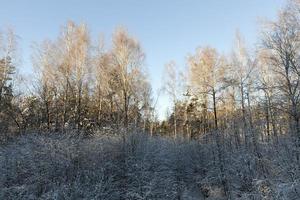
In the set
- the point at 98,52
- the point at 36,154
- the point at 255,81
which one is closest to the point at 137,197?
the point at 36,154

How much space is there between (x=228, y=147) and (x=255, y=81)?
5432 mm

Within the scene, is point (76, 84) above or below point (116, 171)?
above

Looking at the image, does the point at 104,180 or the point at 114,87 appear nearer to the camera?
the point at 104,180

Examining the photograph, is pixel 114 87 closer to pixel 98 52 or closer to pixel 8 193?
pixel 98 52

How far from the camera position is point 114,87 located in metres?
22.4

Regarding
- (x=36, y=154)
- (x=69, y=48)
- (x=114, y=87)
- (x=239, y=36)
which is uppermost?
(x=239, y=36)

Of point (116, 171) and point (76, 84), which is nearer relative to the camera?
point (116, 171)

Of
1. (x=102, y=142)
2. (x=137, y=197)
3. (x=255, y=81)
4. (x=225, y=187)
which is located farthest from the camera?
(x=255, y=81)

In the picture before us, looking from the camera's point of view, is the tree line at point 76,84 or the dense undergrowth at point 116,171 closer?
the dense undergrowth at point 116,171

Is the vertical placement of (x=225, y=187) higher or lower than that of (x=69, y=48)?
lower

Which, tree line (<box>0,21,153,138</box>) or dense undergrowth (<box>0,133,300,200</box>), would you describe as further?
tree line (<box>0,21,153,138</box>)

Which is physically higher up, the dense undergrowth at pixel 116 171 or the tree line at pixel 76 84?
the tree line at pixel 76 84

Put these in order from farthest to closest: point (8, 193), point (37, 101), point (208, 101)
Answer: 1. point (37, 101)
2. point (208, 101)
3. point (8, 193)

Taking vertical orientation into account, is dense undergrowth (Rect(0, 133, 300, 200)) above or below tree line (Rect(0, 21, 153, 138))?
below
